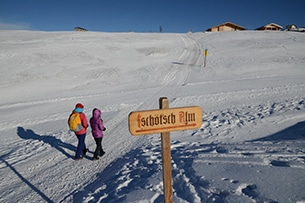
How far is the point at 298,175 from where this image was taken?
368cm

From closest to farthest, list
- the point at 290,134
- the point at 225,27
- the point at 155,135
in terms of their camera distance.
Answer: the point at 290,134 → the point at 155,135 → the point at 225,27

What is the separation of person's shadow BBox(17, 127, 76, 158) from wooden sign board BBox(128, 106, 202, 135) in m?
4.72

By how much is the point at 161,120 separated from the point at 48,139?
21.7 ft

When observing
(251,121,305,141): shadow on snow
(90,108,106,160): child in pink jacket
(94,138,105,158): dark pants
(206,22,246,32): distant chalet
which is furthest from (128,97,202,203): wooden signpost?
(206,22,246,32): distant chalet

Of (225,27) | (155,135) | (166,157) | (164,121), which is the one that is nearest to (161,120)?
(164,121)

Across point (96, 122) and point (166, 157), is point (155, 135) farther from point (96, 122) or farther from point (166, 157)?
point (166, 157)

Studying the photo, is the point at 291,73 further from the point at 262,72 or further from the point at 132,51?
the point at 132,51

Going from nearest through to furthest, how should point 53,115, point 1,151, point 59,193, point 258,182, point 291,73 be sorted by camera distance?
1. point 258,182
2. point 59,193
3. point 1,151
4. point 53,115
5. point 291,73

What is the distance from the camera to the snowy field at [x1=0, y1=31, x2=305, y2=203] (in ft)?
13.0

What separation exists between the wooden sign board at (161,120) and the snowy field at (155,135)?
5.63 feet

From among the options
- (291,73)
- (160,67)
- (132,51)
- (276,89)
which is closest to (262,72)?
(291,73)

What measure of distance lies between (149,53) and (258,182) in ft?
80.1

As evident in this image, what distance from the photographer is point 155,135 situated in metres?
7.37

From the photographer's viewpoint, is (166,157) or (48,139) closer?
(166,157)
